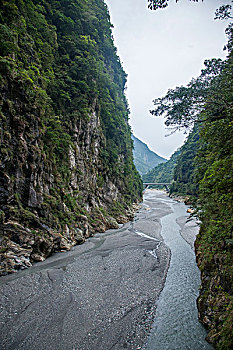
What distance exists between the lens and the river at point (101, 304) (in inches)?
223

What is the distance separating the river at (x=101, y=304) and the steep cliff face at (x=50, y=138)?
2.24 metres

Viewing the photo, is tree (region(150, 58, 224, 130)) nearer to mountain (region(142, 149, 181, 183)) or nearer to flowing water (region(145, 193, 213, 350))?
flowing water (region(145, 193, 213, 350))

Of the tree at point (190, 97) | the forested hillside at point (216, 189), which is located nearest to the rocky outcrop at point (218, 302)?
the forested hillside at point (216, 189)

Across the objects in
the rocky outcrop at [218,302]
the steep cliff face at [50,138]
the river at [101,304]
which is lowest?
the river at [101,304]

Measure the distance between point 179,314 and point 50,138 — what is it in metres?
14.5

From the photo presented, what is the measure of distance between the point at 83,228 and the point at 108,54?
40.8m

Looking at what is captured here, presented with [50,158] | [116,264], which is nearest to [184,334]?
[116,264]

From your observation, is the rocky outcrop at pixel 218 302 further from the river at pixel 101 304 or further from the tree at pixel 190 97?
the tree at pixel 190 97

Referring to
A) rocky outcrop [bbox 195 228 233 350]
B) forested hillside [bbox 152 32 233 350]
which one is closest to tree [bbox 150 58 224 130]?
forested hillside [bbox 152 32 233 350]

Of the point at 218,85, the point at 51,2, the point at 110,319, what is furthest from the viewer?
the point at 51,2

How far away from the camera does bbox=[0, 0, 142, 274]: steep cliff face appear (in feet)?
33.9

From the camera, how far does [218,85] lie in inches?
322

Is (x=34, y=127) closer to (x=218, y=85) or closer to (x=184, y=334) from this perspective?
(x=218, y=85)

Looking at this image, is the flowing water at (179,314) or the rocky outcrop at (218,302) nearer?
the rocky outcrop at (218,302)
